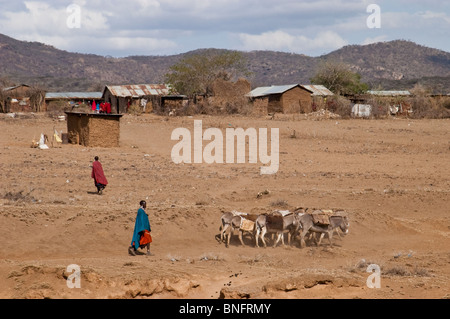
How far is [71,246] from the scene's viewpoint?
1450cm

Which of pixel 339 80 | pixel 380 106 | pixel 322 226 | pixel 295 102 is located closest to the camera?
pixel 322 226

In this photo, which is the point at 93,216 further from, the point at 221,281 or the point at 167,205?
the point at 221,281

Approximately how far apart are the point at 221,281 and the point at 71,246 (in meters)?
4.17

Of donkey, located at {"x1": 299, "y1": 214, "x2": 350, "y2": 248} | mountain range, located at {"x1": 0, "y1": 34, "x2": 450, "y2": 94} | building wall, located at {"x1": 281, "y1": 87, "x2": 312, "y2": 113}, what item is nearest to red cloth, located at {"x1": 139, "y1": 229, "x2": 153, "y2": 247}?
donkey, located at {"x1": 299, "y1": 214, "x2": 350, "y2": 248}

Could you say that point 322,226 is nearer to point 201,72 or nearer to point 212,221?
point 212,221

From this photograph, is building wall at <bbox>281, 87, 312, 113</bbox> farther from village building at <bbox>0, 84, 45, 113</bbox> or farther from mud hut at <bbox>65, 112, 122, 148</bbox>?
village building at <bbox>0, 84, 45, 113</bbox>

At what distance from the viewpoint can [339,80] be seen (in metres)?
56.1

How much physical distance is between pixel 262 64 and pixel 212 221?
131 m

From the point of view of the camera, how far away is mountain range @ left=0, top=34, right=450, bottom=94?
130738mm

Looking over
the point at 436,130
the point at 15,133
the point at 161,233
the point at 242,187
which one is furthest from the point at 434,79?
the point at 161,233

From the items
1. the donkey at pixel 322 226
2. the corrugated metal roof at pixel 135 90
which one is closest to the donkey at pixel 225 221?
the donkey at pixel 322 226
